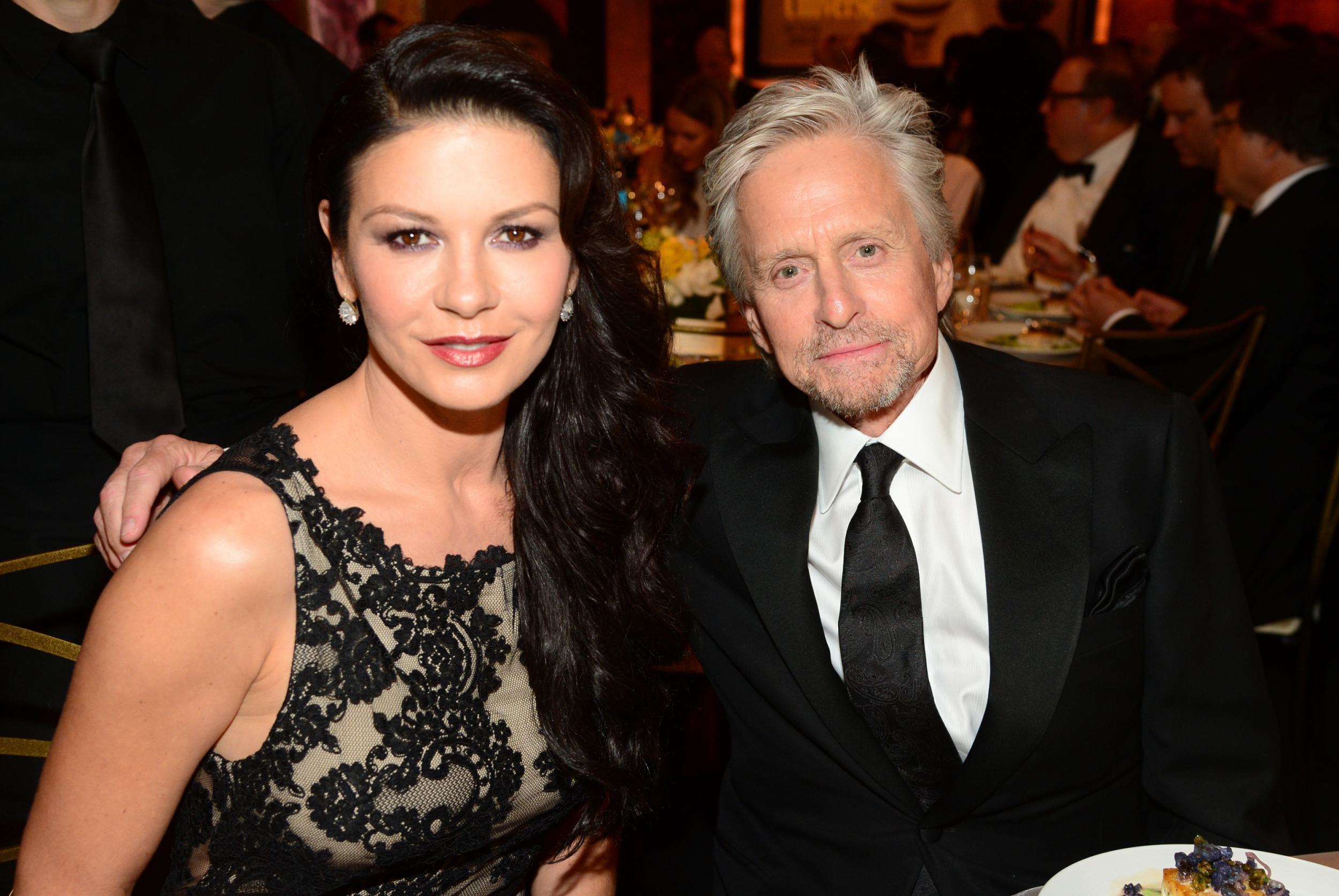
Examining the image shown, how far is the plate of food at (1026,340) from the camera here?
362 cm

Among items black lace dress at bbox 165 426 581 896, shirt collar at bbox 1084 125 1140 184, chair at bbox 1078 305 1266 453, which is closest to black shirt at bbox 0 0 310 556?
black lace dress at bbox 165 426 581 896

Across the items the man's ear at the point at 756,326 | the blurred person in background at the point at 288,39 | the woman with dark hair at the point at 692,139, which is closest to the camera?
the man's ear at the point at 756,326

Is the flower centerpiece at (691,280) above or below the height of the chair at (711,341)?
Answer: above

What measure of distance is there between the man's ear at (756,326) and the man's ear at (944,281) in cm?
29

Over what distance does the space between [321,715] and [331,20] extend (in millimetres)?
5834

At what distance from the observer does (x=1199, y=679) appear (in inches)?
66.1

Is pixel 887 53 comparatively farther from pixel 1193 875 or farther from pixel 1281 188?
pixel 1193 875

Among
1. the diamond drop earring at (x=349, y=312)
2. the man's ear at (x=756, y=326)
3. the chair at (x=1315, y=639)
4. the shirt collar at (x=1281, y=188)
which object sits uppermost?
the diamond drop earring at (x=349, y=312)

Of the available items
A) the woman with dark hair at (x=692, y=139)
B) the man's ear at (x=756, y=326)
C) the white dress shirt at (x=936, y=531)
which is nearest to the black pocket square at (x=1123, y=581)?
the white dress shirt at (x=936, y=531)

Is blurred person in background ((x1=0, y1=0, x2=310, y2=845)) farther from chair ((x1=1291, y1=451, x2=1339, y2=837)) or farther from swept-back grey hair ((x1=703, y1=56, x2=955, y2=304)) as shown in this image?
chair ((x1=1291, y1=451, x2=1339, y2=837))

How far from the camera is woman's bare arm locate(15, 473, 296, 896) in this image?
138 centimetres

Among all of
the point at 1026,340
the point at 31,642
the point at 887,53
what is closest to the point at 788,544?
the point at 31,642

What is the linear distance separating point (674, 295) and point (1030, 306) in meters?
1.51

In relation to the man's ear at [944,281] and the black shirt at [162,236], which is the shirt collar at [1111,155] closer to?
the man's ear at [944,281]
